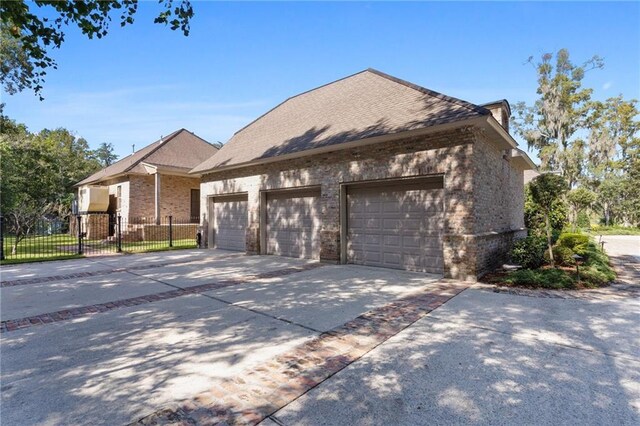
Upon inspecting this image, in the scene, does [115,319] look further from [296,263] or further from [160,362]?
[296,263]

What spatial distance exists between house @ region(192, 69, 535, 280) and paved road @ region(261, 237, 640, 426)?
345cm

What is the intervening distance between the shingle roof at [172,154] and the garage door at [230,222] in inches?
A: 230

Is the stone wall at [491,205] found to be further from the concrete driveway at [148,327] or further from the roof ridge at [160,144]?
the roof ridge at [160,144]

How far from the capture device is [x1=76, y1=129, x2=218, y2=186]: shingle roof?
65.3 feet

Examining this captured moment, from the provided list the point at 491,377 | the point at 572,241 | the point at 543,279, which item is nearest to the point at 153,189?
the point at 543,279

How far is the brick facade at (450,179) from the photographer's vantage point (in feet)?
26.2

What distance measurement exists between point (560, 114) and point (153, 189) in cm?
3607

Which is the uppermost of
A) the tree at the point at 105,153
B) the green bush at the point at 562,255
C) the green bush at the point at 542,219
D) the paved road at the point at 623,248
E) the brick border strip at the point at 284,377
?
the tree at the point at 105,153

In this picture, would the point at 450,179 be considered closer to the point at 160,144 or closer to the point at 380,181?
the point at 380,181

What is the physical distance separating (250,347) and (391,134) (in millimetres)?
6671

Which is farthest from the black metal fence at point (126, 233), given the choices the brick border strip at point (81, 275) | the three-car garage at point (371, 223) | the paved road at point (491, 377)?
the paved road at point (491, 377)

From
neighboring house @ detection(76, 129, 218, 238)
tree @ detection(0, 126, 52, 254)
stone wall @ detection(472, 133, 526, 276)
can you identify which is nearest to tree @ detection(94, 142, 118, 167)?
tree @ detection(0, 126, 52, 254)

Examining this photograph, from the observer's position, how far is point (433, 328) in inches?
184

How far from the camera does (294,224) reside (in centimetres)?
1230
